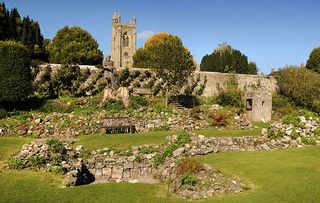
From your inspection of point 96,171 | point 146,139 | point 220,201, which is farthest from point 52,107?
point 220,201

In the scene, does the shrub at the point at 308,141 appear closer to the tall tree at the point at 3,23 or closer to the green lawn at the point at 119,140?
the green lawn at the point at 119,140

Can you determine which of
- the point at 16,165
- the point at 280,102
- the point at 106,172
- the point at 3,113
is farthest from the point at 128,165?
the point at 280,102

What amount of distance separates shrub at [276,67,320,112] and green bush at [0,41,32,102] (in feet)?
98.8

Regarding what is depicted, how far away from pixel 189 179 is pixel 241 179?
2305 millimetres

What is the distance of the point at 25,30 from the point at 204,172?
4787 centimetres

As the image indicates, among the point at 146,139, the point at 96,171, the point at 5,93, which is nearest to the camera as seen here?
the point at 96,171

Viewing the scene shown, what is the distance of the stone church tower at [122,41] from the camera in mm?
90000

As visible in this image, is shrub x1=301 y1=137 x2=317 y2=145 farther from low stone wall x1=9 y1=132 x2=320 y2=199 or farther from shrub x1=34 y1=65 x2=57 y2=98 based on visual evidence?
shrub x1=34 y1=65 x2=57 y2=98

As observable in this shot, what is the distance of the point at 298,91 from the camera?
41.6 m

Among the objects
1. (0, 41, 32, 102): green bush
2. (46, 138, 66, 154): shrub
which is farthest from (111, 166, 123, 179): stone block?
(0, 41, 32, 102): green bush

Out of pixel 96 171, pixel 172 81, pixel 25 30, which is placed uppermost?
pixel 25 30

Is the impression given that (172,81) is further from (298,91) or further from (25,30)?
(25,30)

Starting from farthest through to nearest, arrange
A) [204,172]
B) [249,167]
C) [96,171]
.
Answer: [96,171], [249,167], [204,172]

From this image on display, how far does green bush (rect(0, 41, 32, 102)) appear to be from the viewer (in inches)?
1153
